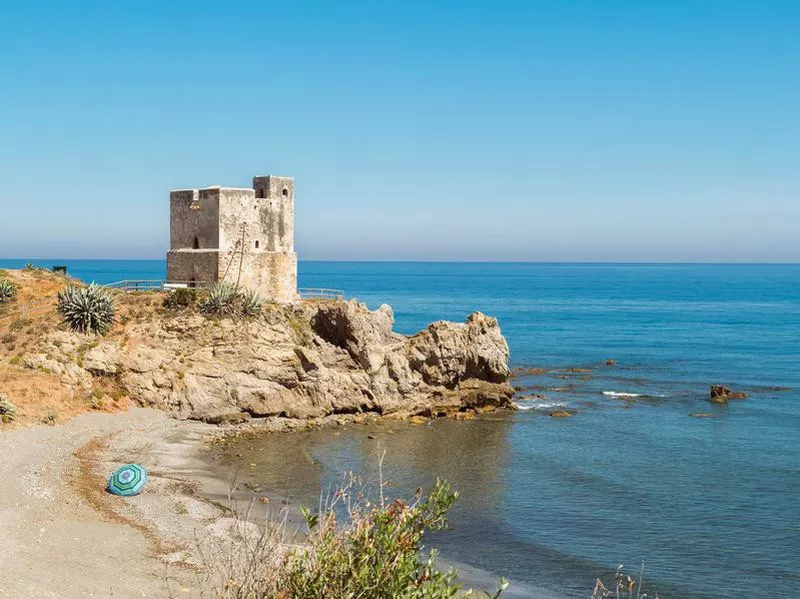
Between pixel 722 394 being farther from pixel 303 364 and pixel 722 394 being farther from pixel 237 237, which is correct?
pixel 237 237

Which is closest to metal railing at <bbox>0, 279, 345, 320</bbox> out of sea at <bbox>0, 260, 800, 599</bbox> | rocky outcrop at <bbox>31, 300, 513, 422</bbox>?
rocky outcrop at <bbox>31, 300, 513, 422</bbox>

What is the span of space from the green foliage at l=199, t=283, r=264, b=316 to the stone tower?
6.07 ft

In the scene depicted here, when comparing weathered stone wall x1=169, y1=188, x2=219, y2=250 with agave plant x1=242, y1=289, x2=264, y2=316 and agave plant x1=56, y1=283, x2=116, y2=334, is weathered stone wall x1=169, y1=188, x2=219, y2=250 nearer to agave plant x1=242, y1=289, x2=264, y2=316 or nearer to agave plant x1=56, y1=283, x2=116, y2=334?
agave plant x1=242, y1=289, x2=264, y2=316

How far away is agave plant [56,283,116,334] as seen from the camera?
117 feet

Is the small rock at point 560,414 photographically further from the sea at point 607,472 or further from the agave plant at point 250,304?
the agave plant at point 250,304

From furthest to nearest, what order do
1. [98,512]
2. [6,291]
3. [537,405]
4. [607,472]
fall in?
[537,405] → [6,291] → [607,472] → [98,512]

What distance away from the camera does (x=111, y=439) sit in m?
29.4

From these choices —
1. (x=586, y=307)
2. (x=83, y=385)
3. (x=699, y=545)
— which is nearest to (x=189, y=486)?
(x=83, y=385)

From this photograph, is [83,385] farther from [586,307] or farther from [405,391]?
[586,307]

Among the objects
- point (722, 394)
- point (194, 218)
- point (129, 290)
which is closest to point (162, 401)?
point (129, 290)

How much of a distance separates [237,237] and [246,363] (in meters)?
8.01

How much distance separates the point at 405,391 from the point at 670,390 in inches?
703

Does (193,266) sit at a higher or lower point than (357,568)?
higher

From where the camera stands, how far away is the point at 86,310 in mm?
35719
